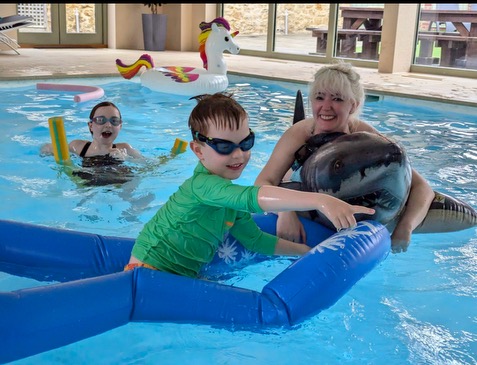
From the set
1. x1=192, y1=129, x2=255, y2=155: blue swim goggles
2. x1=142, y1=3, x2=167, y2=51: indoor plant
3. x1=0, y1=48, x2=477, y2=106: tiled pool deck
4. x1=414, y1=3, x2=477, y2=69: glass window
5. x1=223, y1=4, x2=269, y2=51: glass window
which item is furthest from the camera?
x1=142, y1=3, x2=167, y2=51: indoor plant

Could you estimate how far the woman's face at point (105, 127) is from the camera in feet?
13.8

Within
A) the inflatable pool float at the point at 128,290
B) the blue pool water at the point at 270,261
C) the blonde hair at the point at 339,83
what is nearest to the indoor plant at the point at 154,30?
the blue pool water at the point at 270,261

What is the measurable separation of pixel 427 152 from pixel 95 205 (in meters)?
3.52

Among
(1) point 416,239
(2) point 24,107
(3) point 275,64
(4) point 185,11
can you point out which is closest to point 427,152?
(1) point 416,239

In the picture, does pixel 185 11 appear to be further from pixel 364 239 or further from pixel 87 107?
pixel 364 239

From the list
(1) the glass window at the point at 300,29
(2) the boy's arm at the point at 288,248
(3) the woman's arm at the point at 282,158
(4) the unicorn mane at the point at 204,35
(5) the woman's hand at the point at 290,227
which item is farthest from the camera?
(1) the glass window at the point at 300,29

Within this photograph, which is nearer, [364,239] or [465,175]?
[364,239]

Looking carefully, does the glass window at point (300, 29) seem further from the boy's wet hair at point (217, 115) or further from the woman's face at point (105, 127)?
the boy's wet hair at point (217, 115)

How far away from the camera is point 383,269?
309 cm

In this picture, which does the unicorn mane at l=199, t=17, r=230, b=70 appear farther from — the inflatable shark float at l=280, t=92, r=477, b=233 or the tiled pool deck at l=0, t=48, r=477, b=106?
the inflatable shark float at l=280, t=92, r=477, b=233

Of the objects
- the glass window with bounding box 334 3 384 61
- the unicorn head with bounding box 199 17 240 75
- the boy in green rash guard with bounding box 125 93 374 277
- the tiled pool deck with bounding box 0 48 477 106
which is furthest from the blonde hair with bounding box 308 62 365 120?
the glass window with bounding box 334 3 384 61

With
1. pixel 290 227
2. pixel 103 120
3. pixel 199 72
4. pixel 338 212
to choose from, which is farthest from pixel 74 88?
pixel 338 212

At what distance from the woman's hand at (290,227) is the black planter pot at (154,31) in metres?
13.3

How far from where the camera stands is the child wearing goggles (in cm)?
423
